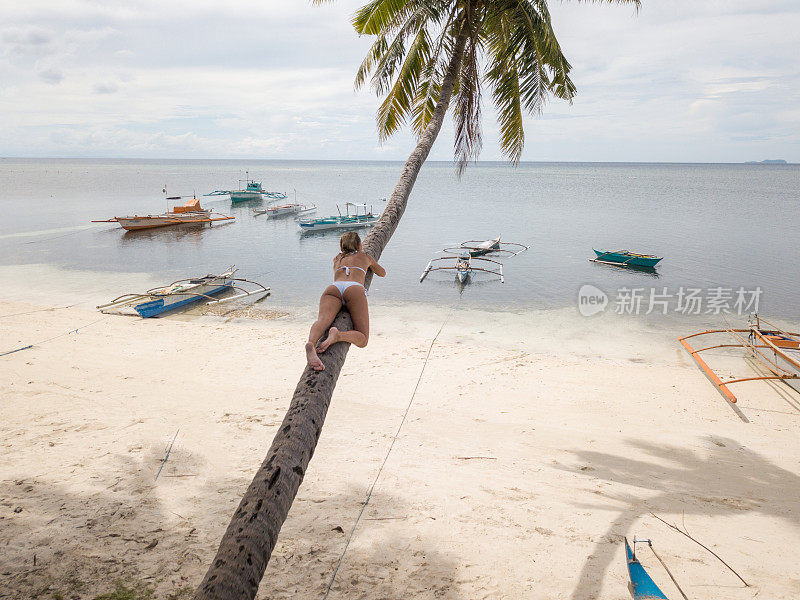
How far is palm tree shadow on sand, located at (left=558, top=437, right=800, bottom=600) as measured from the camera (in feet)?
15.1

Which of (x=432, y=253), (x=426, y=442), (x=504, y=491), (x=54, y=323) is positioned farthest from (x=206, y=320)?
(x=432, y=253)

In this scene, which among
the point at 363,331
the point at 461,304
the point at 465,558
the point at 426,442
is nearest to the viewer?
the point at 363,331

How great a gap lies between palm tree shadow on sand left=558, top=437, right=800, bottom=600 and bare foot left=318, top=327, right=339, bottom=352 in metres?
2.90

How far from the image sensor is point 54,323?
540 inches

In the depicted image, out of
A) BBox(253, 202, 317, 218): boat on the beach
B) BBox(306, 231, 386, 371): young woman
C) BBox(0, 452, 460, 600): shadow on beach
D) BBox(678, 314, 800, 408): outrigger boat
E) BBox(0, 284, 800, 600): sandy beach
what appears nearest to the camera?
BBox(306, 231, 386, 371): young woman

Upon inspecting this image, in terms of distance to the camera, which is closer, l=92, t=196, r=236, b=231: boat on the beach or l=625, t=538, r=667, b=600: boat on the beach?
l=625, t=538, r=667, b=600: boat on the beach

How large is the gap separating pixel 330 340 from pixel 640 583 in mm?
3131

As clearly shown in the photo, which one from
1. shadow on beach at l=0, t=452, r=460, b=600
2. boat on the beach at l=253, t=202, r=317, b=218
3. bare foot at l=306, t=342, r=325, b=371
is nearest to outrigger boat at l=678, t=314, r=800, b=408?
shadow on beach at l=0, t=452, r=460, b=600

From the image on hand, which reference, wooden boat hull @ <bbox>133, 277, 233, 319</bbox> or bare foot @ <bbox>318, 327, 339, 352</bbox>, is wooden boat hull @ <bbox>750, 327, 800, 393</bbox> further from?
wooden boat hull @ <bbox>133, 277, 233, 319</bbox>

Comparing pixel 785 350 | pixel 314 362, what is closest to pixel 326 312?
pixel 314 362

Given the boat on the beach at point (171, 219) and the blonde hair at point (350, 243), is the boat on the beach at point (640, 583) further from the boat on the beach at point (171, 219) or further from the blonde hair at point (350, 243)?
→ the boat on the beach at point (171, 219)

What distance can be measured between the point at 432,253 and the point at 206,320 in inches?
631

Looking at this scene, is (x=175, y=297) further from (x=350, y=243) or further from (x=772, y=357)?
(x=772, y=357)

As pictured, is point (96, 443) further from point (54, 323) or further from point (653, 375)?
point (653, 375)
